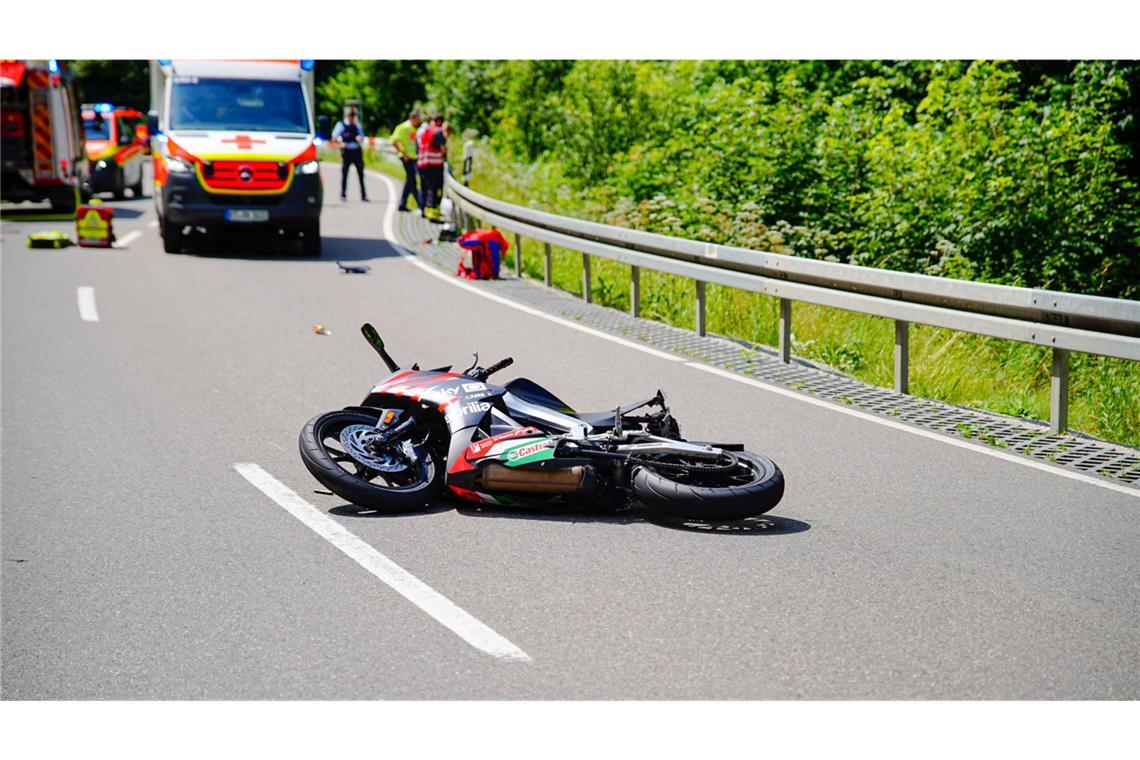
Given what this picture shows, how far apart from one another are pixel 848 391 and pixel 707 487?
13.0 ft

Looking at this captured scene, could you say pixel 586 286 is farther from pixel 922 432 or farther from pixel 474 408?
pixel 474 408

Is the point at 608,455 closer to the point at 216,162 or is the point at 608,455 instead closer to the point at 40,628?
the point at 40,628

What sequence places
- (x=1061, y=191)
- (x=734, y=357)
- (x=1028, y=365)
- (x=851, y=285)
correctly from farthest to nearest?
(x=1061, y=191) < (x=1028, y=365) < (x=734, y=357) < (x=851, y=285)

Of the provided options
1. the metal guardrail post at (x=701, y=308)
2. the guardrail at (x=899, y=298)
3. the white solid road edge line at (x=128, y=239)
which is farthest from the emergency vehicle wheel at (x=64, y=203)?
the metal guardrail post at (x=701, y=308)

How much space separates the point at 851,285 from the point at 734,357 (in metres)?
1.28

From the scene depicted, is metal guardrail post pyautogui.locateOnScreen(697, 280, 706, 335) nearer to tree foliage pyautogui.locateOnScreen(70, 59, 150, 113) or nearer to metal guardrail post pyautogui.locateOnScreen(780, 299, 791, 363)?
metal guardrail post pyautogui.locateOnScreen(780, 299, 791, 363)

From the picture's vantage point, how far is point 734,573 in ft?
19.6

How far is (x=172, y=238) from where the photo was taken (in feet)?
66.1

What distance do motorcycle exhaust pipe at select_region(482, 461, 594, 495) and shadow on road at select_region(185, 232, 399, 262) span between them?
1292cm

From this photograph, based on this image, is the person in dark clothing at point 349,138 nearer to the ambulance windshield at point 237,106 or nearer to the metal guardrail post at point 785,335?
the ambulance windshield at point 237,106

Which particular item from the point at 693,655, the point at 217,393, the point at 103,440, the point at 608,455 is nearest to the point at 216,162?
the point at 217,393

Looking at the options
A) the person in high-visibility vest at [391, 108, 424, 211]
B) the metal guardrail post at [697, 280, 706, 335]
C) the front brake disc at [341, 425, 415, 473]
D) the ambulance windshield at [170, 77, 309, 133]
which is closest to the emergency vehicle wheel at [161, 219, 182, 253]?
the ambulance windshield at [170, 77, 309, 133]

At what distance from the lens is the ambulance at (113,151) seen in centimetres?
3103

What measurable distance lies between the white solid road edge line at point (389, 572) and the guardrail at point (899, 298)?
460cm
